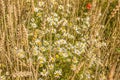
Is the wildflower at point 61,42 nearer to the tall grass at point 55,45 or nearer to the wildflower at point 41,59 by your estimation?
the tall grass at point 55,45

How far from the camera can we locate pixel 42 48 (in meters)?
2.16

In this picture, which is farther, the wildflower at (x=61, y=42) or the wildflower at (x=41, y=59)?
the wildflower at (x=61, y=42)

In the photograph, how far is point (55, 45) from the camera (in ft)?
7.39

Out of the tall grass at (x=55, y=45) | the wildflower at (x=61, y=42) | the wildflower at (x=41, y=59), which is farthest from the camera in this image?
the wildflower at (x=61, y=42)

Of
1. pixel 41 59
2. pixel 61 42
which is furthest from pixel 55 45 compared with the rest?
pixel 41 59

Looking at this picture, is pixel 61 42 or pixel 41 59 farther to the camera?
pixel 61 42

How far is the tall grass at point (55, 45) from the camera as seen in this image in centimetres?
195

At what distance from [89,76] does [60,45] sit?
35 cm

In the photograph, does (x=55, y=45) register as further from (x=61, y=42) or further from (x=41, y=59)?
(x=41, y=59)

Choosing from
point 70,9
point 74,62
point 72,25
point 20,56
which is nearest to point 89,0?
point 70,9

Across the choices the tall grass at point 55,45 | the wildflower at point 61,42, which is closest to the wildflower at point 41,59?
the tall grass at point 55,45

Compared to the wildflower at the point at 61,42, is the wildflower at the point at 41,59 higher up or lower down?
lower down

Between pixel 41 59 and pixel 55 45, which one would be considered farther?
pixel 55 45

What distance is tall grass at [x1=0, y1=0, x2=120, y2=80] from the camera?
1948 millimetres
